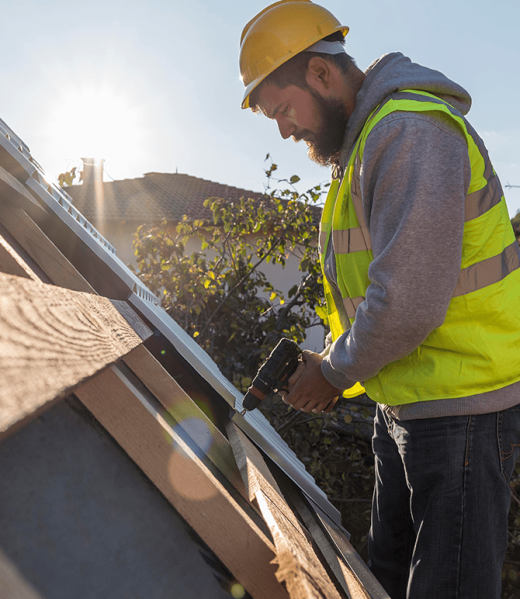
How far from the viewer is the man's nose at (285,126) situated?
190cm

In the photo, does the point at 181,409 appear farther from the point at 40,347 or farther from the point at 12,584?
the point at 40,347

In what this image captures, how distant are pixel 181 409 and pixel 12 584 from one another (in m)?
0.66

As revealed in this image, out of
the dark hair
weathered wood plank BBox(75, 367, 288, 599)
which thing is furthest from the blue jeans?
the dark hair

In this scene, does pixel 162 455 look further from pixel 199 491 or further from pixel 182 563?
pixel 182 563

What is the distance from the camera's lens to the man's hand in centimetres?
199

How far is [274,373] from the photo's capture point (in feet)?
6.52

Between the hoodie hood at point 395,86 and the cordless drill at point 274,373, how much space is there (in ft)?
3.06

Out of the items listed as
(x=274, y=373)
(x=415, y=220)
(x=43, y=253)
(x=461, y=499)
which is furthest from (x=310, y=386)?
(x=43, y=253)

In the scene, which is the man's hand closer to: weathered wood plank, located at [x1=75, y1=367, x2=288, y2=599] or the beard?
the beard

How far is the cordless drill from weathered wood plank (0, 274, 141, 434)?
139 centimetres

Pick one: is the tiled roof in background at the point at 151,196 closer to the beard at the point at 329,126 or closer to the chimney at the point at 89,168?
the chimney at the point at 89,168

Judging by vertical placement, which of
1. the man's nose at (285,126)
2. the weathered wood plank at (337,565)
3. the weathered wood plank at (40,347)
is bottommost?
the weathered wood plank at (337,565)

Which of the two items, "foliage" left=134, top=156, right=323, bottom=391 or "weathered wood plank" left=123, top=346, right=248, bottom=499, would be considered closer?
"weathered wood plank" left=123, top=346, right=248, bottom=499

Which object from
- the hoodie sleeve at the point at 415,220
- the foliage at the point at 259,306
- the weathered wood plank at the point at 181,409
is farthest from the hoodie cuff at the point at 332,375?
the foliage at the point at 259,306
